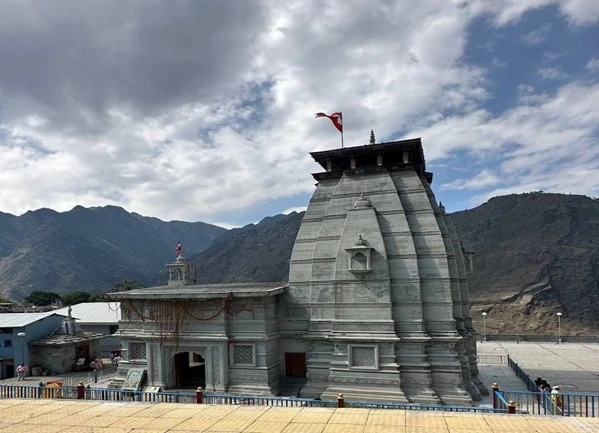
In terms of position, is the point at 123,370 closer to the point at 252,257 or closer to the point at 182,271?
the point at 182,271

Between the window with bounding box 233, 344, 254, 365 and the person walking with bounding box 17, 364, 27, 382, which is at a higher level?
the window with bounding box 233, 344, 254, 365

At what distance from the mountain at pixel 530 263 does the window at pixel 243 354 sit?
188ft

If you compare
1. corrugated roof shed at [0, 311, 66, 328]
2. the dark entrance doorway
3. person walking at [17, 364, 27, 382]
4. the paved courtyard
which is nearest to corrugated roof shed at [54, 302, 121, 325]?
corrugated roof shed at [0, 311, 66, 328]

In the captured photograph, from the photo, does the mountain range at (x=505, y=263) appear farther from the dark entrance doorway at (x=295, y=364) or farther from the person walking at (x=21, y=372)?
the person walking at (x=21, y=372)

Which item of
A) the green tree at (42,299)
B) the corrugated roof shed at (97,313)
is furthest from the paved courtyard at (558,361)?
the green tree at (42,299)

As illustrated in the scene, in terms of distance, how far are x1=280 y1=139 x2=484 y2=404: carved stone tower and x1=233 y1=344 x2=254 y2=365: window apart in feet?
6.85

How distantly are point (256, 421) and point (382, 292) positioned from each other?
10.8 metres

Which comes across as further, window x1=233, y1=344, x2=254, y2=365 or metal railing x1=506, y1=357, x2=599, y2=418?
window x1=233, y1=344, x2=254, y2=365

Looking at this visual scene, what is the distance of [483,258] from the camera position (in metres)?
97.3

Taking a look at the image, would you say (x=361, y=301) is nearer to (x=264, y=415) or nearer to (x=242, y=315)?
(x=242, y=315)

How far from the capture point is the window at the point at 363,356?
2298 cm

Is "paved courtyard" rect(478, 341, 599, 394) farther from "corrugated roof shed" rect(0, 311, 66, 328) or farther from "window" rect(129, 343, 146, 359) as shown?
"corrugated roof shed" rect(0, 311, 66, 328)

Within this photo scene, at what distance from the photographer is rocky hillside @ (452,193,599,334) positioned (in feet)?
→ 244

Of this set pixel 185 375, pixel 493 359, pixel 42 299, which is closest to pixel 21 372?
pixel 185 375
